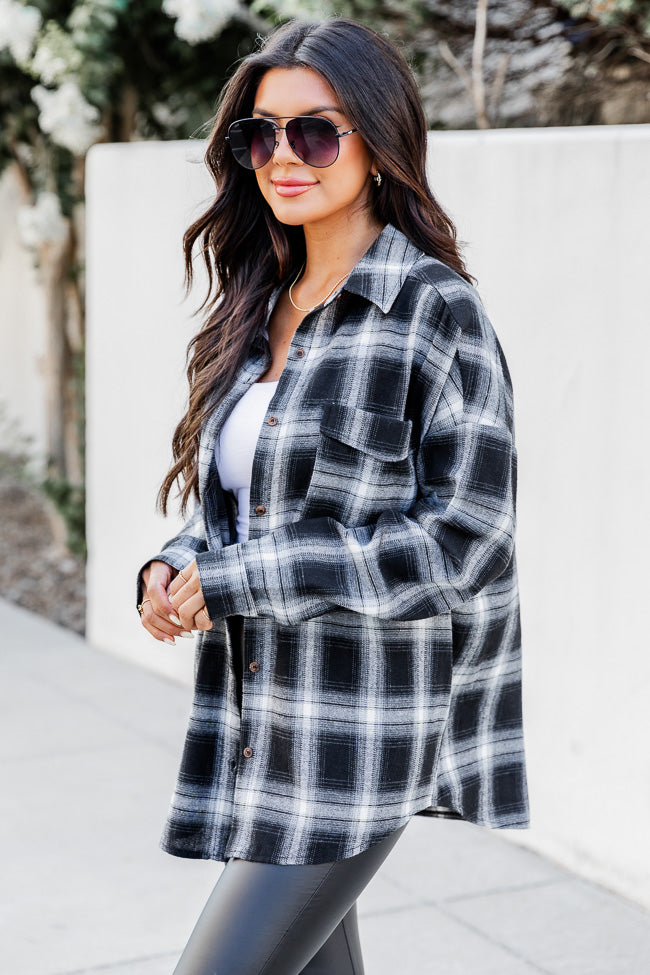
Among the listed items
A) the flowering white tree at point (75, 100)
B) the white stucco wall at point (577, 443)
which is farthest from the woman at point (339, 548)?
the flowering white tree at point (75, 100)

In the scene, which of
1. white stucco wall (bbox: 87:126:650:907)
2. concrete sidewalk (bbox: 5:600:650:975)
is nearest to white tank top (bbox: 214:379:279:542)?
white stucco wall (bbox: 87:126:650:907)

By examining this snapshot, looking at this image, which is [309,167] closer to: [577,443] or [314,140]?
[314,140]

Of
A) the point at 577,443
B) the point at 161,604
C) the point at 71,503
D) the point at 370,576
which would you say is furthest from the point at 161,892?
the point at 71,503

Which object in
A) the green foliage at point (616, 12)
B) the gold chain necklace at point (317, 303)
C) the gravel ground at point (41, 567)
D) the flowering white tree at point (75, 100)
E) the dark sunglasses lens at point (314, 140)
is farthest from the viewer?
the gravel ground at point (41, 567)

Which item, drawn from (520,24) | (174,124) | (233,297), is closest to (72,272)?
(174,124)

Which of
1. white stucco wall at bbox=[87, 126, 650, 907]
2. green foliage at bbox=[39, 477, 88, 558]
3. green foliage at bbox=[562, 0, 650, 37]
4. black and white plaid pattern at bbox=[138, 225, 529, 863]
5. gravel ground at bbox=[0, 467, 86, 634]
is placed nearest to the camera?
black and white plaid pattern at bbox=[138, 225, 529, 863]

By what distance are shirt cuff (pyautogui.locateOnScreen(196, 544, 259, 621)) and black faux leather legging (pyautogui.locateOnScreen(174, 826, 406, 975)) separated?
1.31ft

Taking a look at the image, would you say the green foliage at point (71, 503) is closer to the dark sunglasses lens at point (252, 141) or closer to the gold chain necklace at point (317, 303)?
the gold chain necklace at point (317, 303)

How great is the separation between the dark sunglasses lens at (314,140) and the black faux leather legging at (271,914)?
1063mm

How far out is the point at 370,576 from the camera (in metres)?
1.97

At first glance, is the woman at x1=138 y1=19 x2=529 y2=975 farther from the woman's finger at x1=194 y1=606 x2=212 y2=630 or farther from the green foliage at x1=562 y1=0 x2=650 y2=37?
the green foliage at x1=562 y1=0 x2=650 y2=37

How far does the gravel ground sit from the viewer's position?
281 inches

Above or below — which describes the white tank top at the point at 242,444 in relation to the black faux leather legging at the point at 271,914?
above

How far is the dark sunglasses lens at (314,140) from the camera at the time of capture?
211 centimetres
